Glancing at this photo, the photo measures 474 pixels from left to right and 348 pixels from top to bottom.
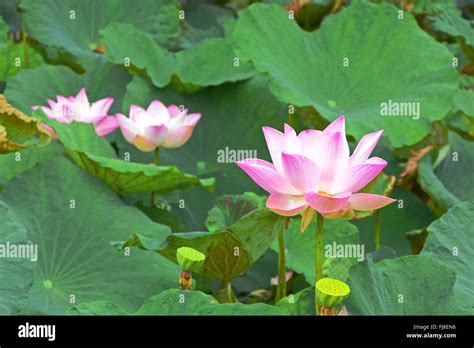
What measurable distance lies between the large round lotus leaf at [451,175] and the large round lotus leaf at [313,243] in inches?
7.3

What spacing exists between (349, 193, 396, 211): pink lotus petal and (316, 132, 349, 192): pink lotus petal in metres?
0.04

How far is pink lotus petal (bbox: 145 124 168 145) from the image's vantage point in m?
1.85

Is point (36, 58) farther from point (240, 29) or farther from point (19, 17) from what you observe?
point (240, 29)

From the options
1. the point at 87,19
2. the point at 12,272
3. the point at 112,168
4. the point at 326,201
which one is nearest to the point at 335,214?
the point at 326,201

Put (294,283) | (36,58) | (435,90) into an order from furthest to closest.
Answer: (36,58) < (435,90) < (294,283)

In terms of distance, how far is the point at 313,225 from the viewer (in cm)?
188

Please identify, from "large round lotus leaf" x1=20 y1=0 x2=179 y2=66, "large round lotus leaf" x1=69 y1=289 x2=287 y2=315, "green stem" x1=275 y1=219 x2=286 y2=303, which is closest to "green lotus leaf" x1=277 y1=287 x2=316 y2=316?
"large round lotus leaf" x1=69 y1=289 x2=287 y2=315

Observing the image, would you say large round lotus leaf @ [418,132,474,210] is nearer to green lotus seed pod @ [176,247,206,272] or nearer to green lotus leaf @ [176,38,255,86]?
green lotus leaf @ [176,38,255,86]

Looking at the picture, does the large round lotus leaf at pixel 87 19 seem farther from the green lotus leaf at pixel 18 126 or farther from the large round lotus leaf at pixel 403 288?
the large round lotus leaf at pixel 403 288

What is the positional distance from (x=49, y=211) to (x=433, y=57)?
3.23ft

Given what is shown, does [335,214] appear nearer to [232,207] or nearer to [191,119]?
[232,207]

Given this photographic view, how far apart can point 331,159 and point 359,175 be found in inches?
1.5
